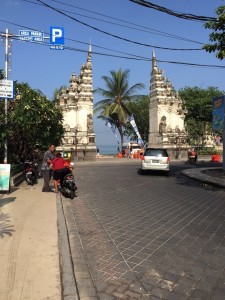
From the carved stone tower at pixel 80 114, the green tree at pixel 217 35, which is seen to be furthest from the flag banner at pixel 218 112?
the carved stone tower at pixel 80 114

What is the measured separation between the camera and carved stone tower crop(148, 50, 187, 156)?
3762 centimetres

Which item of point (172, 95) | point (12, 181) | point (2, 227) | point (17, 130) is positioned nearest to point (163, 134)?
point (172, 95)

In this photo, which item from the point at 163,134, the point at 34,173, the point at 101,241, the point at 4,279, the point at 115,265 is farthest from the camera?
the point at 163,134

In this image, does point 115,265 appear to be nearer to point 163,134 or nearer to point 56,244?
point 56,244

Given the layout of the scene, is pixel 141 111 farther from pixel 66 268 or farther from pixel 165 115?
pixel 66 268

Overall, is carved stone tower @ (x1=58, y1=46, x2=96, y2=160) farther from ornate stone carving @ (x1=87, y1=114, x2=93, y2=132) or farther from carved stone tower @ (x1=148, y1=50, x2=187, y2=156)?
carved stone tower @ (x1=148, y1=50, x2=187, y2=156)

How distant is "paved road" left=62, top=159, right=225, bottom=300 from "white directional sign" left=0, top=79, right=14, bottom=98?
505cm

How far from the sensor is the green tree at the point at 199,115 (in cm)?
4634

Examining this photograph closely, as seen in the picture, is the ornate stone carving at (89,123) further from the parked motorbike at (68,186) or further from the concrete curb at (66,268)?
the concrete curb at (66,268)

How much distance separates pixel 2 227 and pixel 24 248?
5.15 feet

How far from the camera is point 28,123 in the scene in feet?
47.5

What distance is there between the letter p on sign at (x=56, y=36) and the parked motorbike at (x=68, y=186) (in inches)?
243

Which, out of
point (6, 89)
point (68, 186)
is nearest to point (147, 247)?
point (68, 186)

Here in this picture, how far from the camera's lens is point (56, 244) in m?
5.82
